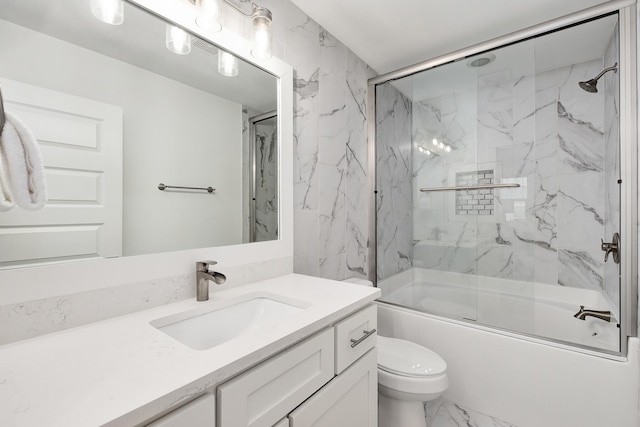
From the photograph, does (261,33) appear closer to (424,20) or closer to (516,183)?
(424,20)

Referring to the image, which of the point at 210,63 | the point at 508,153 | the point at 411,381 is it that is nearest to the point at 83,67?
the point at 210,63

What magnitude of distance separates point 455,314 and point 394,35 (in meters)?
1.86

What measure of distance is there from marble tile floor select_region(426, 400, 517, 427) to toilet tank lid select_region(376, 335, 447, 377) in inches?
18.0

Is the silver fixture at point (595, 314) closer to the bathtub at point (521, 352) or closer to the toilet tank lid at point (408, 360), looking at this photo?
the bathtub at point (521, 352)

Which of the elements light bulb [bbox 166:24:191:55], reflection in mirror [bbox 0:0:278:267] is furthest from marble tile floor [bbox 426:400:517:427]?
light bulb [bbox 166:24:191:55]

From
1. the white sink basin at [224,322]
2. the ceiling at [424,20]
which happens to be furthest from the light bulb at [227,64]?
the white sink basin at [224,322]

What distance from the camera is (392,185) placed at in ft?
7.64

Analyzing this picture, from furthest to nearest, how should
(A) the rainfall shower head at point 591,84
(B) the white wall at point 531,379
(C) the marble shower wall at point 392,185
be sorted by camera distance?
(C) the marble shower wall at point 392,185 → (A) the rainfall shower head at point 591,84 → (B) the white wall at point 531,379

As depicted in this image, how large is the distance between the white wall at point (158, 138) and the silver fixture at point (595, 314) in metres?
1.92

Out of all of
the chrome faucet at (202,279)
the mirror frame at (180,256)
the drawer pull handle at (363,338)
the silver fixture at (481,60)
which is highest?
the silver fixture at (481,60)

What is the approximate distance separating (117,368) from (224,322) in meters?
0.47

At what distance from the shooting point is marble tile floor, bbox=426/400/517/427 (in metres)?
1.62

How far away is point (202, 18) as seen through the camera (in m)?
1.11

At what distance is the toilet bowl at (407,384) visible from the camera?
1347 millimetres
